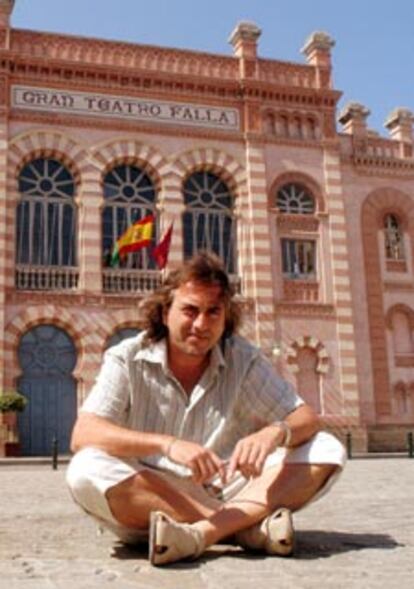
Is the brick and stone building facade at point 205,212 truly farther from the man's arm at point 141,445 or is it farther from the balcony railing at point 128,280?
the man's arm at point 141,445

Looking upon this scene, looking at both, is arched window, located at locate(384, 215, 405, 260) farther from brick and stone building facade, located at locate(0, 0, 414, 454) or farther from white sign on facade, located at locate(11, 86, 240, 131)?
white sign on facade, located at locate(11, 86, 240, 131)

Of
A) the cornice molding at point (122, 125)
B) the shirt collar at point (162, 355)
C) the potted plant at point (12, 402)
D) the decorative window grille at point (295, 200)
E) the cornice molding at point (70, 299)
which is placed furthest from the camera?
the decorative window grille at point (295, 200)

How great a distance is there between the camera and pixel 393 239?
26.6 meters

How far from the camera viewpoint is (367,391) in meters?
24.6

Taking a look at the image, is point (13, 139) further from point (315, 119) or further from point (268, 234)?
point (315, 119)

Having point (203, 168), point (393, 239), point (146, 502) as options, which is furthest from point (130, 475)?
Result: point (393, 239)

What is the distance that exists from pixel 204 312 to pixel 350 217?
2239 centimetres

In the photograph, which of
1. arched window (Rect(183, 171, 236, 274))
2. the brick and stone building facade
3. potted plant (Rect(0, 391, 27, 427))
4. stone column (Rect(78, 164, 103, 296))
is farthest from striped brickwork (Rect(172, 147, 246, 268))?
potted plant (Rect(0, 391, 27, 427))

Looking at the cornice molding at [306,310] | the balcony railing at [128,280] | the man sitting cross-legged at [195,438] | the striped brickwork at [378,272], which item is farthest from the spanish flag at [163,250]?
the man sitting cross-legged at [195,438]

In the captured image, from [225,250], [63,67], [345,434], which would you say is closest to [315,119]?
[225,250]

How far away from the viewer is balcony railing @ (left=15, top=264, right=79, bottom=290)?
22.0m

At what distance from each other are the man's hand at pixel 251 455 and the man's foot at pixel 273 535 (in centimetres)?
24

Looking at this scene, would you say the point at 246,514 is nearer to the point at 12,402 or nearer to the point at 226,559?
the point at 226,559

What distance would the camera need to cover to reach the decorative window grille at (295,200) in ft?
82.2
